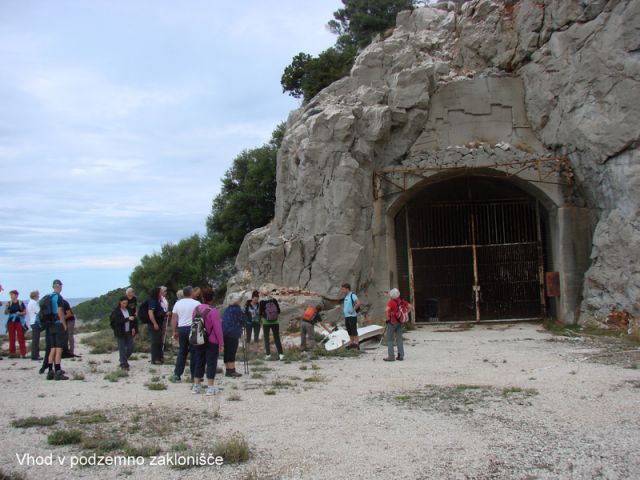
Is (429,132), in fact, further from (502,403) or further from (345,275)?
(502,403)

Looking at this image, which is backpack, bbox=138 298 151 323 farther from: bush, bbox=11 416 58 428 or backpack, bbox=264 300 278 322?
bush, bbox=11 416 58 428

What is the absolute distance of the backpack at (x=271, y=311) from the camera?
12.6 m

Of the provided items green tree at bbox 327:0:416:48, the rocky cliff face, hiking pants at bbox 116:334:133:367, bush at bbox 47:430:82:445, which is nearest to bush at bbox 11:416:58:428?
bush at bbox 47:430:82:445

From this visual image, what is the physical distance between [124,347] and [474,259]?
12.3 metres

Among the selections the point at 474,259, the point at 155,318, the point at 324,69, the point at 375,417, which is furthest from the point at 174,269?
the point at 375,417

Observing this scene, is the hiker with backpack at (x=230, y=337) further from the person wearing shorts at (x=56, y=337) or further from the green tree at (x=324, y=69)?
the green tree at (x=324, y=69)

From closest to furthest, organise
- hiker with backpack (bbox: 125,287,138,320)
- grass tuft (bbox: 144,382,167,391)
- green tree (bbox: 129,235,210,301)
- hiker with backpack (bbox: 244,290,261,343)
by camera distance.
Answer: grass tuft (bbox: 144,382,167,391)
hiker with backpack (bbox: 125,287,138,320)
hiker with backpack (bbox: 244,290,261,343)
green tree (bbox: 129,235,210,301)

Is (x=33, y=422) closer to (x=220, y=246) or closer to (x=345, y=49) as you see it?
(x=220, y=246)

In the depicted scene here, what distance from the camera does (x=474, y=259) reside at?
19609mm

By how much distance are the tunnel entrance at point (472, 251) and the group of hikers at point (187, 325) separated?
765cm

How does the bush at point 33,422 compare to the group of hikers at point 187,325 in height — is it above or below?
below

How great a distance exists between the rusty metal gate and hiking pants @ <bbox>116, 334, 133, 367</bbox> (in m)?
10.6

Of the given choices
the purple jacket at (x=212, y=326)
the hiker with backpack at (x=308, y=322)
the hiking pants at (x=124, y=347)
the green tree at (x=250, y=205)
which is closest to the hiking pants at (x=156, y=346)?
the hiking pants at (x=124, y=347)

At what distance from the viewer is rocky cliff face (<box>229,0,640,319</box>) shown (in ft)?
52.9
